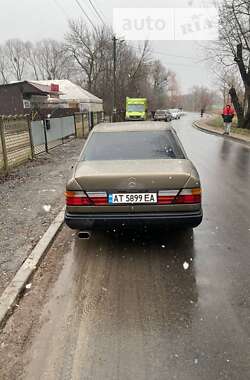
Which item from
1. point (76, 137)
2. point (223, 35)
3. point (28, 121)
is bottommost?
point (76, 137)

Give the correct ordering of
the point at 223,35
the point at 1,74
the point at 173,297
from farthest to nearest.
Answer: the point at 1,74
the point at 223,35
the point at 173,297

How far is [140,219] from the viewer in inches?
156

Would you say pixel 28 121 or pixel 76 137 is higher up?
pixel 28 121

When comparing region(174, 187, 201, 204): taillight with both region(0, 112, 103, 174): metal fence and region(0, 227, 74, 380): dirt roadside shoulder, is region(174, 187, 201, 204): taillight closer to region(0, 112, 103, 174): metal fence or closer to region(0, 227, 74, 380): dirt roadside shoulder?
region(0, 227, 74, 380): dirt roadside shoulder

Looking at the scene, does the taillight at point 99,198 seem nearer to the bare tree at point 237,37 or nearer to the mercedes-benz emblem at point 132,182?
the mercedes-benz emblem at point 132,182

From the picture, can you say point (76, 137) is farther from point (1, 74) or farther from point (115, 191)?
point (1, 74)

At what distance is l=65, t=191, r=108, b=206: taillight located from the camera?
13.1ft

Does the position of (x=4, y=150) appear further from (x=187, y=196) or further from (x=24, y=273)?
(x=187, y=196)

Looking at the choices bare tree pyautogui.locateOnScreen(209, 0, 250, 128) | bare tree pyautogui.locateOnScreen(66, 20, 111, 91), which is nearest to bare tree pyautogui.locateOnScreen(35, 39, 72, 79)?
bare tree pyautogui.locateOnScreen(66, 20, 111, 91)

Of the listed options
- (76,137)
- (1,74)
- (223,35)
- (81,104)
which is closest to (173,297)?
(76,137)

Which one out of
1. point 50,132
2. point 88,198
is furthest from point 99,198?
point 50,132

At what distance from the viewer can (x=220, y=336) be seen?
8.96 feet

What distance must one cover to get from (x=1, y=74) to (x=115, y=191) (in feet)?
322

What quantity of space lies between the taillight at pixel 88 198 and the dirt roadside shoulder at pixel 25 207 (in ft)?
3.29
